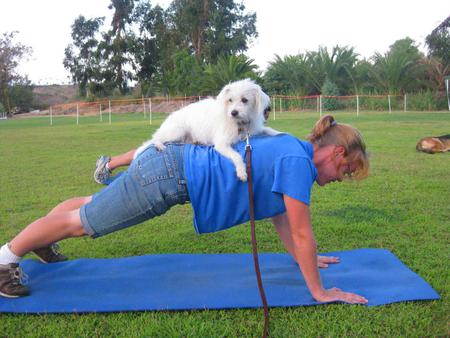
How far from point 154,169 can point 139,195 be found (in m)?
0.18

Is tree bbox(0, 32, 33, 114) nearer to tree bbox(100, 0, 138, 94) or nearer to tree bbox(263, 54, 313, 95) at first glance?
tree bbox(100, 0, 138, 94)

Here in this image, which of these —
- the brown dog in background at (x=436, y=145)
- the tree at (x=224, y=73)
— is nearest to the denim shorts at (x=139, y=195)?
the brown dog in background at (x=436, y=145)

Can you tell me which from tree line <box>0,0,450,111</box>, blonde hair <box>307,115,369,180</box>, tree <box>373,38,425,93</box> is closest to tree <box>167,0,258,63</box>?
tree line <box>0,0,450,111</box>

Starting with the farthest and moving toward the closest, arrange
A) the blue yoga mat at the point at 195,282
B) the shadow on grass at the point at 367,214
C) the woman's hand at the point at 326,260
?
the shadow on grass at the point at 367,214, the woman's hand at the point at 326,260, the blue yoga mat at the point at 195,282

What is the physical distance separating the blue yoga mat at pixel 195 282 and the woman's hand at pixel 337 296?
0.17 feet

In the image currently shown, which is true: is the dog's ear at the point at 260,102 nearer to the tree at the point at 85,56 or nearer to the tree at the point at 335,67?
the tree at the point at 335,67

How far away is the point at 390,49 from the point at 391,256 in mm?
38878

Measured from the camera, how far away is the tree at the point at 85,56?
5397 centimetres

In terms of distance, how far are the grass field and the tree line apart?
95.9 ft

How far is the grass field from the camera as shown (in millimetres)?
2770

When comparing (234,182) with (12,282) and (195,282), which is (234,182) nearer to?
(195,282)

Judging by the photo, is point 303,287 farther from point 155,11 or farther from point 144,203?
point 155,11

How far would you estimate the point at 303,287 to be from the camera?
10.8 ft

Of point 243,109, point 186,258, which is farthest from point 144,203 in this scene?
point 243,109
